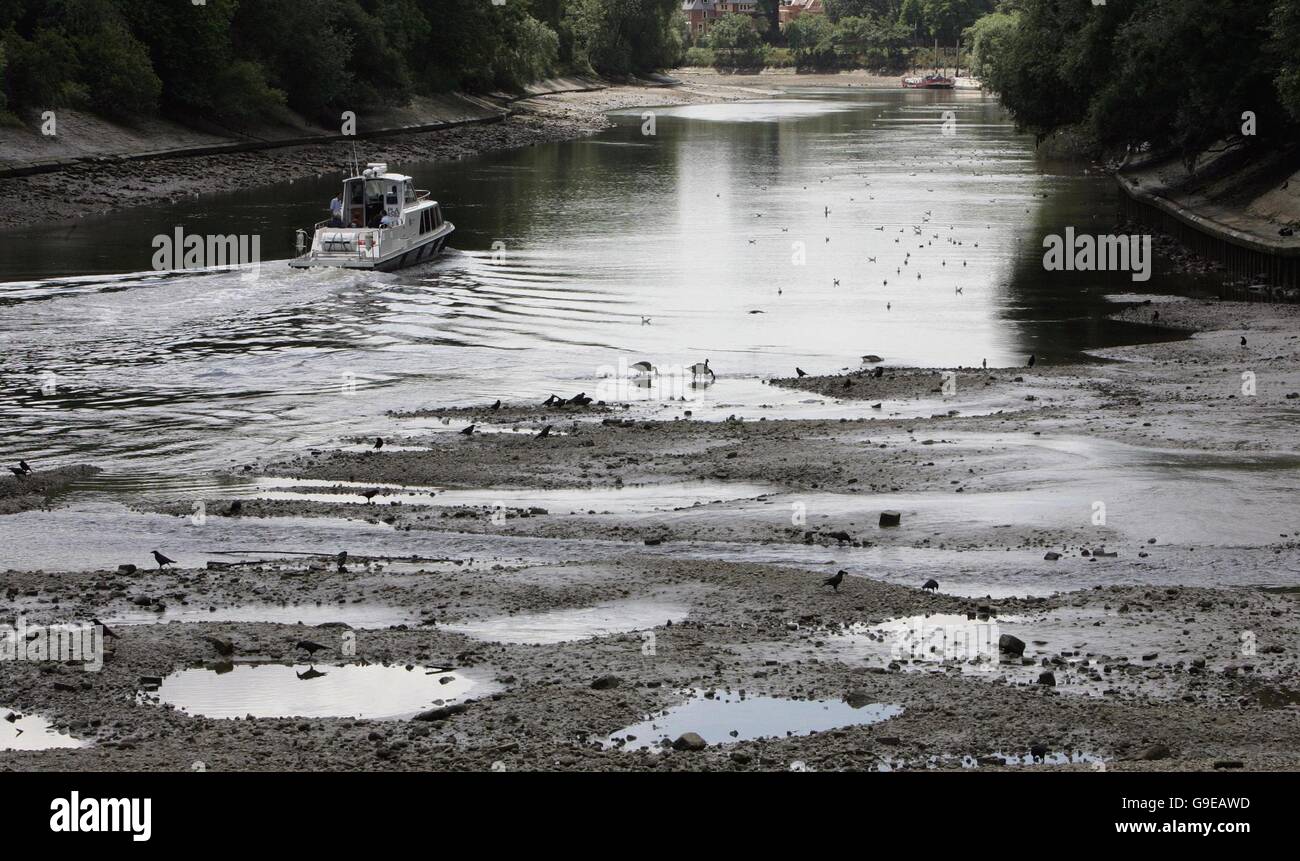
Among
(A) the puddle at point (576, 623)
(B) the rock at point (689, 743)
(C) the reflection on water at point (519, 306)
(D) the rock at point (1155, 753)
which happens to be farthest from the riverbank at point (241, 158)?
(D) the rock at point (1155, 753)

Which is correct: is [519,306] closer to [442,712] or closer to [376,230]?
[376,230]

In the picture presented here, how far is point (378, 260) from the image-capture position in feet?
155

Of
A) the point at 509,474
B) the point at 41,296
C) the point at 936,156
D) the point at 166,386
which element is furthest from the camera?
the point at 936,156

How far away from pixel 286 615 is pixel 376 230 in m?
33.9

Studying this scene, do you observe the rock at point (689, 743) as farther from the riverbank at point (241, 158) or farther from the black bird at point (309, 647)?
the riverbank at point (241, 158)

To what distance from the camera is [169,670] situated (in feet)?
44.3

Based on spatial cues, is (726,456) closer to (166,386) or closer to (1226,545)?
(1226,545)

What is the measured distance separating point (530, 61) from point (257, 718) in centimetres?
13726

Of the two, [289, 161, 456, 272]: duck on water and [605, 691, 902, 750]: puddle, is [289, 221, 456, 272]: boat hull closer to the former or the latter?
[289, 161, 456, 272]: duck on water

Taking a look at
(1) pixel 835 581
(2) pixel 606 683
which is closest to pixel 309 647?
(2) pixel 606 683

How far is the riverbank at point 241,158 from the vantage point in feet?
209

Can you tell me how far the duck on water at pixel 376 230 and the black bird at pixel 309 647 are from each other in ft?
110

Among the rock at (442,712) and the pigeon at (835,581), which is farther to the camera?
the pigeon at (835,581)

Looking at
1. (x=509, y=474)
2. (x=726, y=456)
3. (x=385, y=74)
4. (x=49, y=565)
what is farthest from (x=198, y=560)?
(x=385, y=74)
